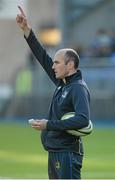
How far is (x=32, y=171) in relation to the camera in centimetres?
1530

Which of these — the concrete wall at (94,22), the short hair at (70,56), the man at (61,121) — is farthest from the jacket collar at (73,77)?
the concrete wall at (94,22)

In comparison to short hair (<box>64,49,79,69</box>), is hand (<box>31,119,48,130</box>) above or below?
below

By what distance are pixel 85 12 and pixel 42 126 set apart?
2304 centimetres

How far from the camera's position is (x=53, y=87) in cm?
2650

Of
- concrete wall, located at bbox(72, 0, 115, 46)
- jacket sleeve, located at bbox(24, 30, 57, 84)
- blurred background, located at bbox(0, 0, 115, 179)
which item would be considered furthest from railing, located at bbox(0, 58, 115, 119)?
jacket sleeve, located at bbox(24, 30, 57, 84)

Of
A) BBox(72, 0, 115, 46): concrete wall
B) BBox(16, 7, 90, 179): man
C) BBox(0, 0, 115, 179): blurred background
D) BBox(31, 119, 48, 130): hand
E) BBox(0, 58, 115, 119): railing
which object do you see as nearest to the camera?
BBox(31, 119, 48, 130): hand

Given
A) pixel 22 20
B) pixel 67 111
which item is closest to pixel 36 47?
pixel 22 20

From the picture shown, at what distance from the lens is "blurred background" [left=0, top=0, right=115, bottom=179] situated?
55.5 ft

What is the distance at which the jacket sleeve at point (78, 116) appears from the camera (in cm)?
943

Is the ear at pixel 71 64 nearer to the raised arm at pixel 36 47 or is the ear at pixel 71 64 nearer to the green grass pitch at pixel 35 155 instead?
the raised arm at pixel 36 47

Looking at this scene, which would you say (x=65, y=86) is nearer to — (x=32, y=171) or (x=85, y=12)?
(x=32, y=171)

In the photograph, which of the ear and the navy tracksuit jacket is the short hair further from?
the navy tracksuit jacket

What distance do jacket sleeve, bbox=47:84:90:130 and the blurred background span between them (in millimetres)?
4917

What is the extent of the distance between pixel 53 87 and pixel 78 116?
1708 cm
